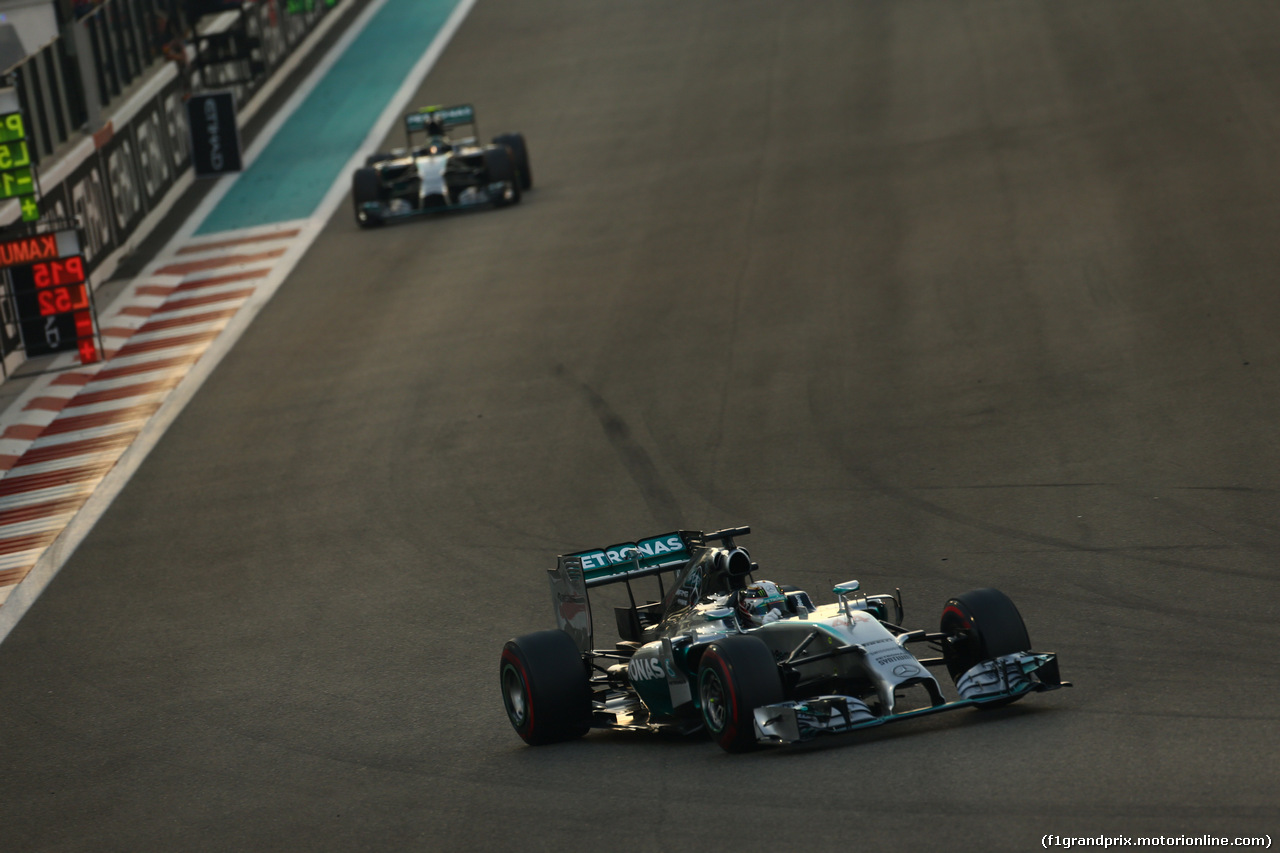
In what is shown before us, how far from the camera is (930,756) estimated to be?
281 inches

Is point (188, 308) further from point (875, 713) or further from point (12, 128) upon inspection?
point (875, 713)

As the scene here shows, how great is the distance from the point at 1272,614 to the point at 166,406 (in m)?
12.9

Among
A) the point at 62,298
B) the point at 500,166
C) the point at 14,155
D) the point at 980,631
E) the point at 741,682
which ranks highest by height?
the point at 14,155

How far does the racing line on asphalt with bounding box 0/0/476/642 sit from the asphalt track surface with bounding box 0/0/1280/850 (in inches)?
20.4

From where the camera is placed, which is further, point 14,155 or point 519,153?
point 519,153

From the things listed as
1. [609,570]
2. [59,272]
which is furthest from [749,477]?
[59,272]

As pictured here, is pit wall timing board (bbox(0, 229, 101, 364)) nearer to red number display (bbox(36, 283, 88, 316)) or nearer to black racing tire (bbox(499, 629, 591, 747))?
red number display (bbox(36, 283, 88, 316))

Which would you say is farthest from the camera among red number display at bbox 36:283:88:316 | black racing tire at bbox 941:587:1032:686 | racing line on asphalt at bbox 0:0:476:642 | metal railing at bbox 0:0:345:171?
metal railing at bbox 0:0:345:171

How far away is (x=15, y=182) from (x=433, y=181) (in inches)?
294

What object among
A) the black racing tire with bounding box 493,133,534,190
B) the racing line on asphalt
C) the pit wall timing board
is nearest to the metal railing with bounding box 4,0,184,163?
the pit wall timing board

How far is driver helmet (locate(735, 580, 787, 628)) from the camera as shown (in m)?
8.35

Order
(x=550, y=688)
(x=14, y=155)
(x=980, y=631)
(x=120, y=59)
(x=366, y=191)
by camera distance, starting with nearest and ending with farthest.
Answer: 1. (x=980, y=631)
2. (x=550, y=688)
3. (x=14, y=155)
4. (x=366, y=191)
5. (x=120, y=59)

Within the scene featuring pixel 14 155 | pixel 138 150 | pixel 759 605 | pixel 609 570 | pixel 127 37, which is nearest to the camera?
pixel 759 605

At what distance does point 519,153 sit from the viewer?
25.6 metres
